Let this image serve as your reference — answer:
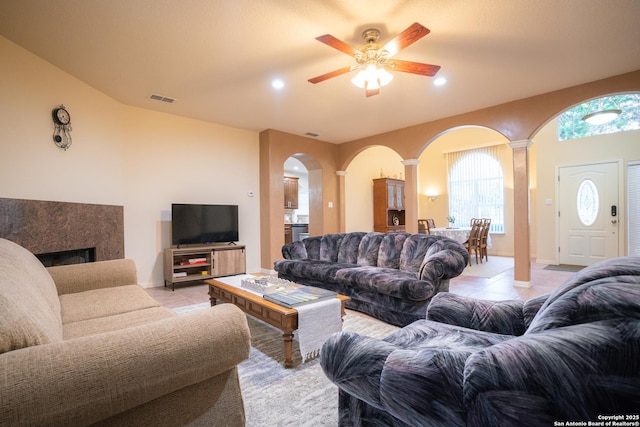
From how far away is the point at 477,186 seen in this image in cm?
855

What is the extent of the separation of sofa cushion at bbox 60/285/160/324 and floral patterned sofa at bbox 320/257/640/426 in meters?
1.57

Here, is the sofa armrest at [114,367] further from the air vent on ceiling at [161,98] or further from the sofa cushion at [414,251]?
the air vent on ceiling at [161,98]

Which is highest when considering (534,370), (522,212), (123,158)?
(123,158)

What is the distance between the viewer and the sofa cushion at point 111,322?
1.57 m

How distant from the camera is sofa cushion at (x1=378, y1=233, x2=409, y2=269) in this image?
3.55 metres

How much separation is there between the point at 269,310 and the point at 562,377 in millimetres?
1909

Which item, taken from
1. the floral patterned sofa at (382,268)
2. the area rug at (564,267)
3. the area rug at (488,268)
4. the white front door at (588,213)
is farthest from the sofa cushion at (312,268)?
the white front door at (588,213)

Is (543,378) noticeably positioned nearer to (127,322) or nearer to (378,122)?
(127,322)

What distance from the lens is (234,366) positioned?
1156 millimetres

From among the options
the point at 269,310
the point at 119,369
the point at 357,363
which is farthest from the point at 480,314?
the point at 119,369

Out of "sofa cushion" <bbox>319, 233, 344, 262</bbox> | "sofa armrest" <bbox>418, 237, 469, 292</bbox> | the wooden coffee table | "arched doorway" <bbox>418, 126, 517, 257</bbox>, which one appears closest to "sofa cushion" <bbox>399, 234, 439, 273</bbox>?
"sofa armrest" <bbox>418, 237, 469, 292</bbox>

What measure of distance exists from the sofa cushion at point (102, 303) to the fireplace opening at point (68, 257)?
1.41 m

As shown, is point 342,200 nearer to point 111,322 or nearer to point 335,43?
point 335,43

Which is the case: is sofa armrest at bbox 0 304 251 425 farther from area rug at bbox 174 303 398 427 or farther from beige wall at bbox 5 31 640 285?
beige wall at bbox 5 31 640 285
